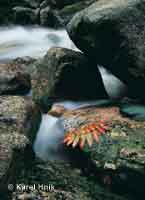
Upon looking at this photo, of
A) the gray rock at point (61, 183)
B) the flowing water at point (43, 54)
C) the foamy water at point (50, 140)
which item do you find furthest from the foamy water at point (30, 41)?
the gray rock at point (61, 183)

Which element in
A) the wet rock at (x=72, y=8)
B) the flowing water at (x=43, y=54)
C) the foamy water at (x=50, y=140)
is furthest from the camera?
the wet rock at (x=72, y=8)

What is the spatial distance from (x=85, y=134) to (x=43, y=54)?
4.93m

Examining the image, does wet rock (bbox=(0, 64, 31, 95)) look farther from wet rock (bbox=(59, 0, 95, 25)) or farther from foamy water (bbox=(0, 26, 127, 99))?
wet rock (bbox=(59, 0, 95, 25))

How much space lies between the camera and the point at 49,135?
540cm

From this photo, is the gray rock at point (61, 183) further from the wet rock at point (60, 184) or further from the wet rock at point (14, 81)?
the wet rock at point (14, 81)

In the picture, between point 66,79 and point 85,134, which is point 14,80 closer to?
point 66,79

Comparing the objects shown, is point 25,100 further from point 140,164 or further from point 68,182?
point 140,164

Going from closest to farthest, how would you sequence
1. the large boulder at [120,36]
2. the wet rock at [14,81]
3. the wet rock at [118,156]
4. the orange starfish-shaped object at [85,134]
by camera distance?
the wet rock at [118,156] → the orange starfish-shaped object at [85,134] → the large boulder at [120,36] → the wet rock at [14,81]

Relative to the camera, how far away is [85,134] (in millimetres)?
4859

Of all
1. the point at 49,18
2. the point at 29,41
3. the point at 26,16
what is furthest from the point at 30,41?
the point at 26,16

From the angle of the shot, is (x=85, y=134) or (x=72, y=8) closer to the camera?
(x=85, y=134)

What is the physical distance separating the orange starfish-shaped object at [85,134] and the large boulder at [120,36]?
1.08 meters

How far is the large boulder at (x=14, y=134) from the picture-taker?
387cm

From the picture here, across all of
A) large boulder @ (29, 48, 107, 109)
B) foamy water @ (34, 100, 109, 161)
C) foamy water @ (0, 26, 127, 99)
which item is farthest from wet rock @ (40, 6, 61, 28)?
foamy water @ (34, 100, 109, 161)
